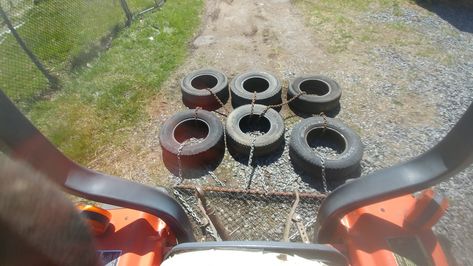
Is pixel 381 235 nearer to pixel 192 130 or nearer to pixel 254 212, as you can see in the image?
pixel 254 212

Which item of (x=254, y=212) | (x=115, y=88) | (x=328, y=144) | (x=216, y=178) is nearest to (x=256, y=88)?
(x=328, y=144)

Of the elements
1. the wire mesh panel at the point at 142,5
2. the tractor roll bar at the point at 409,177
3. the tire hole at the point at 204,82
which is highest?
the tractor roll bar at the point at 409,177

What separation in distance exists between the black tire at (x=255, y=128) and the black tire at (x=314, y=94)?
640 mm

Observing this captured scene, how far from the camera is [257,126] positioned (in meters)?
5.77

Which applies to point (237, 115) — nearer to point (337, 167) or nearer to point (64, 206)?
point (337, 167)

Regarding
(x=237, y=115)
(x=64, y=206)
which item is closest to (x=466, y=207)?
(x=237, y=115)

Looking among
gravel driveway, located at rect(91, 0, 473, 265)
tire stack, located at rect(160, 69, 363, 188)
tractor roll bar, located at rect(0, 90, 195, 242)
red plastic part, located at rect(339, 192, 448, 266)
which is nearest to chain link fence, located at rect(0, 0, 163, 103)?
gravel driveway, located at rect(91, 0, 473, 265)

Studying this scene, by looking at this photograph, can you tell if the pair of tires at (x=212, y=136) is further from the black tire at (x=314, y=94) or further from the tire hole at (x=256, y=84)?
the tire hole at (x=256, y=84)

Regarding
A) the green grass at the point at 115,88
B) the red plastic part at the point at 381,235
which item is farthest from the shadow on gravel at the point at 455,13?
the red plastic part at the point at 381,235

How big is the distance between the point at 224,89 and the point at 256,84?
664 millimetres

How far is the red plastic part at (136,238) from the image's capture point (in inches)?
100

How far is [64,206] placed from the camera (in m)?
0.93

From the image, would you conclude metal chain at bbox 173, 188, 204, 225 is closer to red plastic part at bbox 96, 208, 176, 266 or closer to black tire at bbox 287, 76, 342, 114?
red plastic part at bbox 96, 208, 176, 266

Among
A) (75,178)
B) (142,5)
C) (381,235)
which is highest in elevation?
(75,178)
